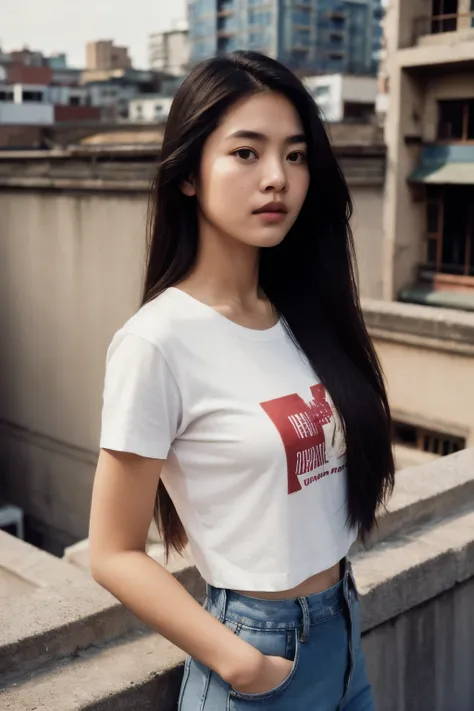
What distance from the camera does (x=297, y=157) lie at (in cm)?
185

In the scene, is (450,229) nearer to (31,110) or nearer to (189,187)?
(189,187)

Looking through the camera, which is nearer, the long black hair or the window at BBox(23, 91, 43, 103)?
the long black hair

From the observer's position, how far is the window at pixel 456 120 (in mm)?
12469

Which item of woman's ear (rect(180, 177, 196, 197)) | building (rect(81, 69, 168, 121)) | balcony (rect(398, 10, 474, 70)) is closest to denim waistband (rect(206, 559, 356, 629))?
woman's ear (rect(180, 177, 196, 197))

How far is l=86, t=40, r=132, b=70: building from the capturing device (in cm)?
5506

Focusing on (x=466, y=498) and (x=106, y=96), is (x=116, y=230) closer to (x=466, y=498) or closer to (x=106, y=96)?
(x=466, y=498)

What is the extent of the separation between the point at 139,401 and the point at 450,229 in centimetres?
1218

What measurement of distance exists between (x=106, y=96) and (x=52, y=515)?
34.5 m

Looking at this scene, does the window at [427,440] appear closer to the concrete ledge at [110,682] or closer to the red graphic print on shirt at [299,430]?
the concrete ledge at [110,682]

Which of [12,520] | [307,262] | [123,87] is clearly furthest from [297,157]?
[123,87]

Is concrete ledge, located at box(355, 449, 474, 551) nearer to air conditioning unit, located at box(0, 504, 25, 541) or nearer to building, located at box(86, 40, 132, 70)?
air conditioning unit, located at box(0, 504, 25, 541)

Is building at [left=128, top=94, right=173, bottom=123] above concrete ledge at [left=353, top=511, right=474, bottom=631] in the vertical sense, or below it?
above

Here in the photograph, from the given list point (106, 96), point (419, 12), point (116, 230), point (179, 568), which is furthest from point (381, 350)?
point (106, 96)

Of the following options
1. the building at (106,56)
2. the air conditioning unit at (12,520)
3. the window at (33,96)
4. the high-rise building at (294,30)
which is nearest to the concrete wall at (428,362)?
→ the air conditioning unit at (12,520)
